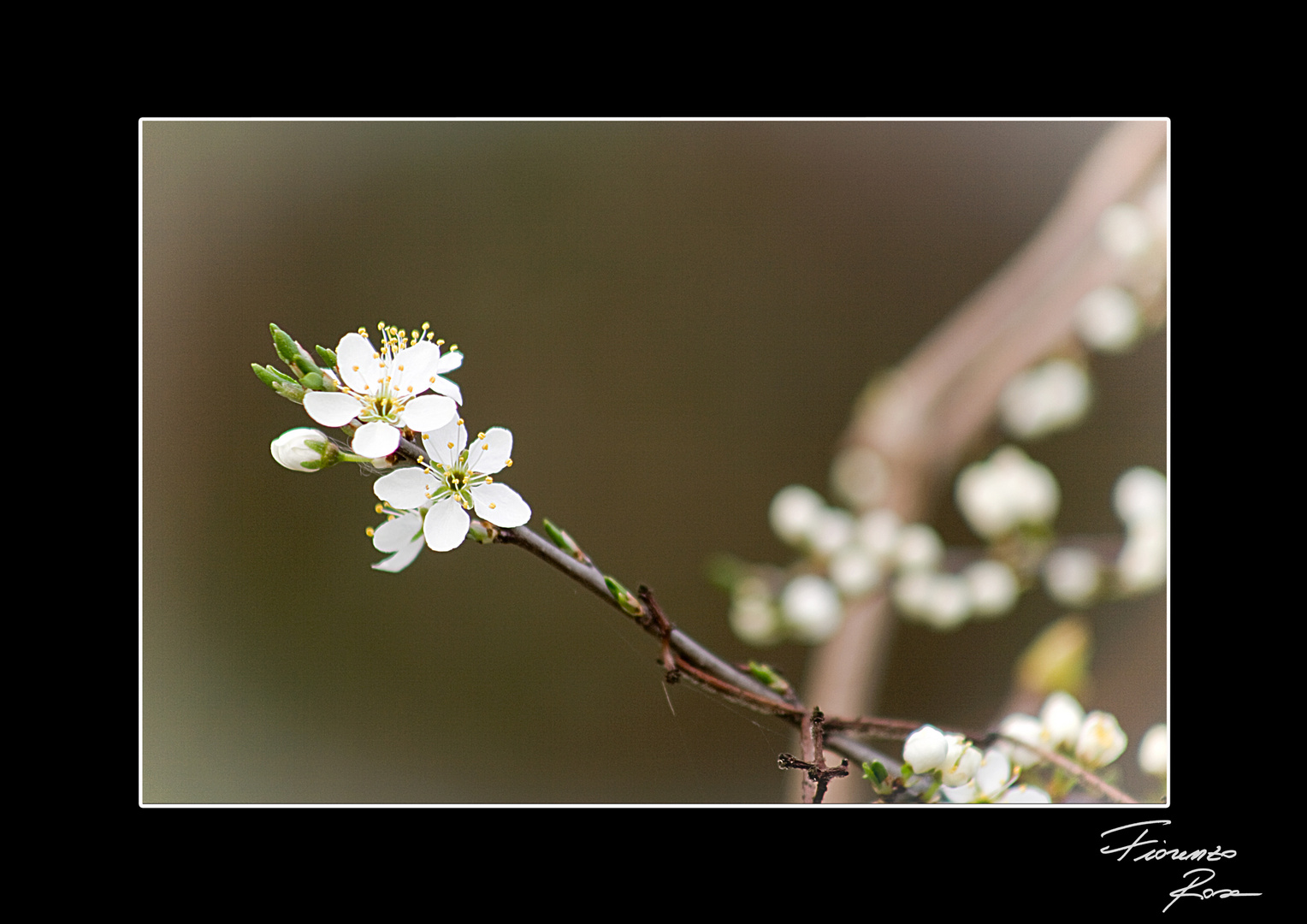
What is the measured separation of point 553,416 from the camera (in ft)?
5.55

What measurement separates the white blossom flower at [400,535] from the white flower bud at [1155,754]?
0.82 meters

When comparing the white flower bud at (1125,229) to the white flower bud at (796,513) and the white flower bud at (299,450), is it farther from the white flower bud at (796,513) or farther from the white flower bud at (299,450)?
the white flower bud at (299,450)

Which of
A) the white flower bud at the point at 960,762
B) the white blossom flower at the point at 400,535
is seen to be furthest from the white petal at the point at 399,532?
the white flower bud at the point at 960,762

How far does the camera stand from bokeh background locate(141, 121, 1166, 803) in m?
1.24

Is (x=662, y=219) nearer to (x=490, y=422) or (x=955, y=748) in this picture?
(x=490, y=422)

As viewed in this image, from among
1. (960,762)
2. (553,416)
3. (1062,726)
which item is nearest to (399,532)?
(960,762)

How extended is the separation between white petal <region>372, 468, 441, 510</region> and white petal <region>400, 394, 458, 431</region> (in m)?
0.03

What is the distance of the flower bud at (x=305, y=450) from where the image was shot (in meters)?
0.62

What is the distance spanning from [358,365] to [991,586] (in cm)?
109

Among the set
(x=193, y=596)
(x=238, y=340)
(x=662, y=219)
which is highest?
(x=662, y=219)

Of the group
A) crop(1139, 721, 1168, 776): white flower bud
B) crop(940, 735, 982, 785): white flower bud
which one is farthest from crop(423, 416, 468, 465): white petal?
crop(1139, 721, 1168, 776): white flower bud

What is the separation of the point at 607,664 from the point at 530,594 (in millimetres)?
189

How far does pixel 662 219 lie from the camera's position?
1723 millimetres
